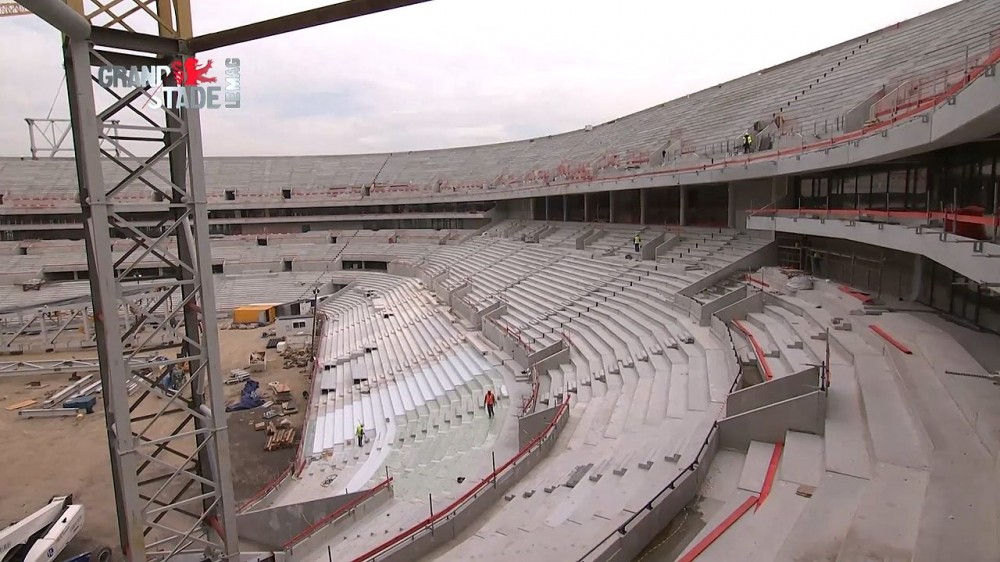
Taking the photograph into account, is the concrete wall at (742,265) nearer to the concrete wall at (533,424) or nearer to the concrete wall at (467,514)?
the concrete wall at (533,424)

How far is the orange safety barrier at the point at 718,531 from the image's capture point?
15.4 ft

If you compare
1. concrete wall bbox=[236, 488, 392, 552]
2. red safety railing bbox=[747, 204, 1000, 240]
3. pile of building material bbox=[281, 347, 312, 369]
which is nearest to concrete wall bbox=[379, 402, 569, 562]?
concrete wall bbox=[236, 488, 392, 552]

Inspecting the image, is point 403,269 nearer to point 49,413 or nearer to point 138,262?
point 49,413

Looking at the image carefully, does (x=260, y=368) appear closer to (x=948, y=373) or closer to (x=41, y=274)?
(x=948, y=373)

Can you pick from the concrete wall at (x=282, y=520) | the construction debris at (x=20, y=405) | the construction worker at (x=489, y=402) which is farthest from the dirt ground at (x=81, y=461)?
the construction worker at (x=489, y=402)

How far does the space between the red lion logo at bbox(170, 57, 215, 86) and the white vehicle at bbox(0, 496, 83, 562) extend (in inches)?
336

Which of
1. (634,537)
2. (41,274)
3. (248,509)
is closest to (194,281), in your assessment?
(634,537)

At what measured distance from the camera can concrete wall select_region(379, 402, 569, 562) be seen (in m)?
6.50

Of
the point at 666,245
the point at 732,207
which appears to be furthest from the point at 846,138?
the point at 666,245

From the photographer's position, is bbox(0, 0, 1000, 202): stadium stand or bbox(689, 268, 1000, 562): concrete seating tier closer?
bbox(689, 268, 1000, 562): concrete seating tier

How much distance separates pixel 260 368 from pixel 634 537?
17874mm

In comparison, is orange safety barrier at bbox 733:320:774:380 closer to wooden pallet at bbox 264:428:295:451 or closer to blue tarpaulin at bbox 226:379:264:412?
wooden pallet at bbox 264:428:295:451

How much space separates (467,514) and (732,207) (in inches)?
549

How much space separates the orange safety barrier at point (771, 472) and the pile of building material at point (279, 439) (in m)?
11.3
